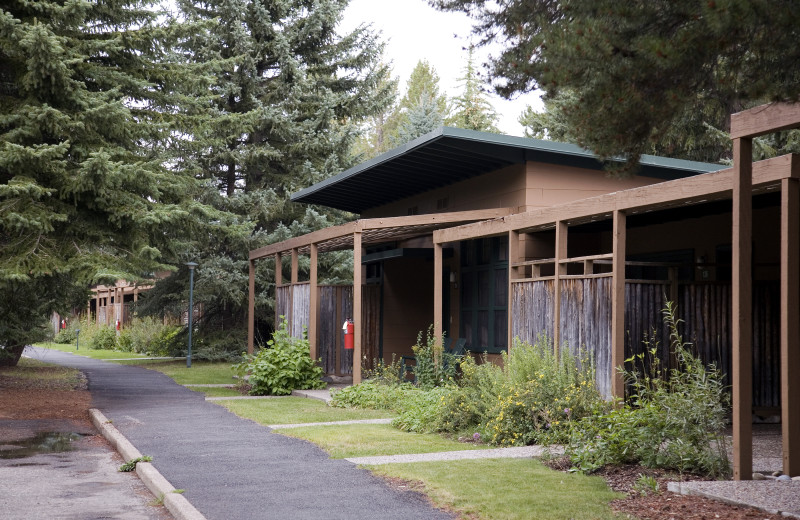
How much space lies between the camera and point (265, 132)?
29.2m

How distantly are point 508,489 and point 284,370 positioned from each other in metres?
10.6

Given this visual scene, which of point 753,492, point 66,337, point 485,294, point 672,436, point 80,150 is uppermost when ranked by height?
point 80,150

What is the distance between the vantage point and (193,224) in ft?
60.2

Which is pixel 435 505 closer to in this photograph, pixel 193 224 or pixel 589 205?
pixel 589 205

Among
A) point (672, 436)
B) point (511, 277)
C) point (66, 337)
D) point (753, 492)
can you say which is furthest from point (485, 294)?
point (66, 337)

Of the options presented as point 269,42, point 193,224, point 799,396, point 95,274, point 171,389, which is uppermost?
point 269,42

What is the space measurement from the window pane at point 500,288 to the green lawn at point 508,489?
7.33 meters

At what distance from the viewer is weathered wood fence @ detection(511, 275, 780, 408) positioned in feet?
35.6

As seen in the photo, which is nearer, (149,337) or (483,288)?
(483,288)

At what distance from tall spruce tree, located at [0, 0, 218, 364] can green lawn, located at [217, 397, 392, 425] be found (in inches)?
125

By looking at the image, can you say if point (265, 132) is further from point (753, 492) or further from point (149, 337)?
point (753, 492)

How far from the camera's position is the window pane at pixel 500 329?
16094 mm

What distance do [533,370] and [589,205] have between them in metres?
2.16

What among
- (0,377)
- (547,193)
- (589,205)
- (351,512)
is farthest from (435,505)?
(0,377)
